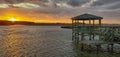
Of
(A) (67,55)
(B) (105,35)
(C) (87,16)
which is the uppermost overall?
(C) (87,16)

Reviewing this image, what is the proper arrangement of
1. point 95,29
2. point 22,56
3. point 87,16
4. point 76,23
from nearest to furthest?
point 22,56 < point 87,16 < point 95,29 < point 76,23

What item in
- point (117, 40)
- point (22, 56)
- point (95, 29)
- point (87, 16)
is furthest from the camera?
point (95, 29)

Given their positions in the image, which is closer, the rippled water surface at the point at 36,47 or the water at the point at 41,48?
the water at the point at 41,48

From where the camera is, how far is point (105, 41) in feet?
78.2

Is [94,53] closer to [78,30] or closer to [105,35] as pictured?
[105,35]

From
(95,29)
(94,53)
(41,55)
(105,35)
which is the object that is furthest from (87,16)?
(41,55)

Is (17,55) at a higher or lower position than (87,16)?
lower

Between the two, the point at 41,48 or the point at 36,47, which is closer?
the point at 41,48

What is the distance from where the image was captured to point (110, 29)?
24094 mm

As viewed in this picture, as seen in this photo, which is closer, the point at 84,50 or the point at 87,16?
the point at 84,50

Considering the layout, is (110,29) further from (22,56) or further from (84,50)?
(22,56)

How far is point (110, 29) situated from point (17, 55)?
36.4 feet

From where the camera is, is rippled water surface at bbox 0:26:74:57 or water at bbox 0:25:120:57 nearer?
water at bbox 0:25:120:57

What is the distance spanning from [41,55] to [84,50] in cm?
531
